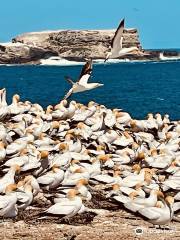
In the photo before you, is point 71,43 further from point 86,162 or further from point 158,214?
point 158,214

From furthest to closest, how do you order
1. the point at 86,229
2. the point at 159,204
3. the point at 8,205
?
the point at 159,204
the point at 8,205
the point at 86,229

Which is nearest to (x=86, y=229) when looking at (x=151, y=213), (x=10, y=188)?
(x=151, y=213)

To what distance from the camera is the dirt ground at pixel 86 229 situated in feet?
33.4

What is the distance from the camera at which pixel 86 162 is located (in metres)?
15.0

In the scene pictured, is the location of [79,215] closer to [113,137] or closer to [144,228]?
[144,228]

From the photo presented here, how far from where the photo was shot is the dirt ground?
10.2 metres

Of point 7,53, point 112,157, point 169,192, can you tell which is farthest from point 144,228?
point 7,53

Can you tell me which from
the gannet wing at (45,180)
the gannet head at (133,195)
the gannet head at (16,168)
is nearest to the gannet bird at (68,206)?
the gannet head at (133,195)

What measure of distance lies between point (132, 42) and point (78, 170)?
175085 mm

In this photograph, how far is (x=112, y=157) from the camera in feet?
53.6

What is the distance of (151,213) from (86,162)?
13.7ft

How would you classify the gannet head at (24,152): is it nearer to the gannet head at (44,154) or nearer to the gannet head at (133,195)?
the gannet head at (44,154)

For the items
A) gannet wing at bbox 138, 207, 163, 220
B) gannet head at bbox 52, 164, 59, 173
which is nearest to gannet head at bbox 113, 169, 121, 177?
gannet head at bbox 52, 164, 59, 173

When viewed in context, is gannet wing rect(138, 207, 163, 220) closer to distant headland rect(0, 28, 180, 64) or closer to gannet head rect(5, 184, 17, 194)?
gannet head rect(5, 184, 17, 194)
